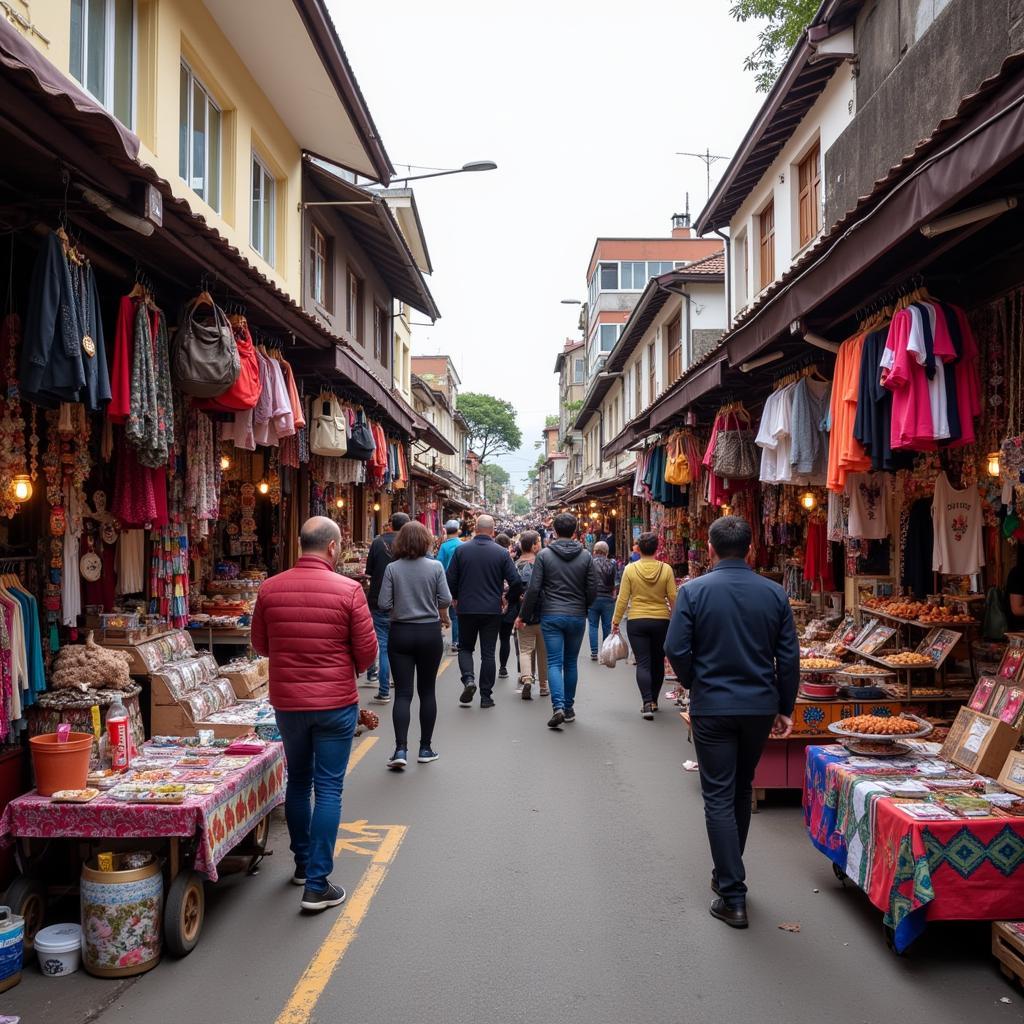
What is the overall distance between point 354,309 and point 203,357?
481 inches

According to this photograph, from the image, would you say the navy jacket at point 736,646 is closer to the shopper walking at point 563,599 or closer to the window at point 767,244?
the shopper walking at point 563,599

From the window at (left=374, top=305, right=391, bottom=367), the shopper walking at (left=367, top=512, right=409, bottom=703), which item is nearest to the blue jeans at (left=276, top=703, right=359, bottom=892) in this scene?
the shopper walking at (left=367, top=512, right=409, bottom=703)

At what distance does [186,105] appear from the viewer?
30.0 ft

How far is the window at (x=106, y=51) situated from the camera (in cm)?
683

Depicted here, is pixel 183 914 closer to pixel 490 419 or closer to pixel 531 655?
pixel 531 655

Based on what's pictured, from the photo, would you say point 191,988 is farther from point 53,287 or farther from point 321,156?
point 321,156

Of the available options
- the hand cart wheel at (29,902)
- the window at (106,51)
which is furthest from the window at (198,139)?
the hand cart wheel at (29,902)

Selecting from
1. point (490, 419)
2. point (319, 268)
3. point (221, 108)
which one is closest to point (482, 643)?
point (221, 108)

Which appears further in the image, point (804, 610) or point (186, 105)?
point (804, 610)

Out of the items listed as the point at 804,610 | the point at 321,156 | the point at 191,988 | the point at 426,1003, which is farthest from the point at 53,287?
the point at 321,156

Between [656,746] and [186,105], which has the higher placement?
[186,105]

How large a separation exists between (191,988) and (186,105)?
8574mm

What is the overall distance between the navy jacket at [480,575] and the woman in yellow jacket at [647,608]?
4.58 ft

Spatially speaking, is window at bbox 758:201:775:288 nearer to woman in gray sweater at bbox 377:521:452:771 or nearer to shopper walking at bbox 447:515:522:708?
shopper walking at bbox 447:515:522:708
